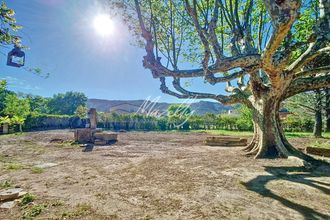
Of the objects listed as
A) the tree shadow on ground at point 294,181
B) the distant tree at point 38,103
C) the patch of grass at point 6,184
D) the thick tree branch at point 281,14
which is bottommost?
the patch of grass at point 6,184

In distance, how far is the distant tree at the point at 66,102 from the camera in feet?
225

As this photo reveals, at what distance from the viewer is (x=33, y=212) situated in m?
4.68

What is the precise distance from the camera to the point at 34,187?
21.3 ft

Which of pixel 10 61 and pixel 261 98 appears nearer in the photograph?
pixel 10 61

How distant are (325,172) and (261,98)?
461 cm

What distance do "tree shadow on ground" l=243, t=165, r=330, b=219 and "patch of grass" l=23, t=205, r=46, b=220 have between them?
499cm

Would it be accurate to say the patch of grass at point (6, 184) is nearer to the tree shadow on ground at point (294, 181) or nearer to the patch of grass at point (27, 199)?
the patch of grass at point (27, 199)

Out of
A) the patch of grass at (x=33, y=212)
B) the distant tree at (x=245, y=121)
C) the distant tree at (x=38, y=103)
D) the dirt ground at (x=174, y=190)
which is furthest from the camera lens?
the distant tree at (x=38, y=103)

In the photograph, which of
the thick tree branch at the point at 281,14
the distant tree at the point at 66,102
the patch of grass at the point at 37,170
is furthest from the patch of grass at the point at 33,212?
the distant tree at the point at 66,102

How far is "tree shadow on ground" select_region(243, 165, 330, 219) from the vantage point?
4672 mm

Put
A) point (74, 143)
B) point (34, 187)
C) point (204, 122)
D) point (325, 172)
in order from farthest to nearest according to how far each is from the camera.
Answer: point (204, 122), point (74, 143), point (325, 172), point (34, 187)

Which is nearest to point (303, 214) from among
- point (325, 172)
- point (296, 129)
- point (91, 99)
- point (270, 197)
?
point (270, 197)

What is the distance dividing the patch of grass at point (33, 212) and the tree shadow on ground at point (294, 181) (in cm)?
499

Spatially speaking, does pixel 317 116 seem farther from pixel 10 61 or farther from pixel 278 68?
pixel 10 61
